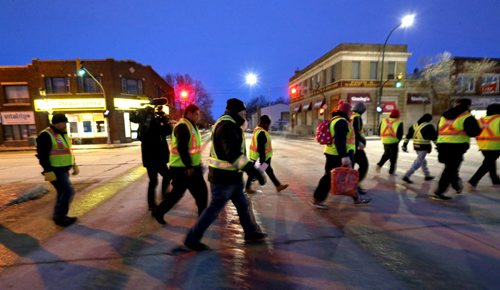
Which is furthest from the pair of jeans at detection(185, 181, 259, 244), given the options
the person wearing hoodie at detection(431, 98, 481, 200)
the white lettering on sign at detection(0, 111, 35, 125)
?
the white lettering on sign at detection(0, 111, 35, 125)

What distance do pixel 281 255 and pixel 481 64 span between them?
39.0 metres

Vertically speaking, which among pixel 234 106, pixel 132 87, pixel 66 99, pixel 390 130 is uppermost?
pixel 132 87

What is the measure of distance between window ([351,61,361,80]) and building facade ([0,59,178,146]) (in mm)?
23230

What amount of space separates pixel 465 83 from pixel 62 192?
40.0m

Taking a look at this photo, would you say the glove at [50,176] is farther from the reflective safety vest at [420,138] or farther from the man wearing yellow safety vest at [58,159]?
the reflective safety vest at [420,138]

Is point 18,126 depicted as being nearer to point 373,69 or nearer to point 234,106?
point 234,106

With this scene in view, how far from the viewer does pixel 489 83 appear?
3231 centimetres

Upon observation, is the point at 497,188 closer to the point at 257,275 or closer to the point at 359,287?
the point at 359,287

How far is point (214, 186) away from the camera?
338 centimetres

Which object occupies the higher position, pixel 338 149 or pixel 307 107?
pixel 307 107

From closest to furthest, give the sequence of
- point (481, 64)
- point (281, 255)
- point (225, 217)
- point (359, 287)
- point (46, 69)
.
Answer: point (359, 287)
point (281, 255)
point (225, 217)
point (46, 69)
point (481, 64)

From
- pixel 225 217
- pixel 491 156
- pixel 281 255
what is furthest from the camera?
pixel 491 156

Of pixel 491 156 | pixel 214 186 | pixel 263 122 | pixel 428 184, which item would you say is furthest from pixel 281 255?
pixel 491 156

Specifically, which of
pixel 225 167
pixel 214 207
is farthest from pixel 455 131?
pixel 214 207
